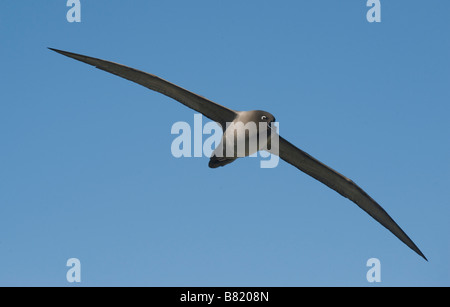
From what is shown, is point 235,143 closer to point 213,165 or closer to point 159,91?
point 213,165

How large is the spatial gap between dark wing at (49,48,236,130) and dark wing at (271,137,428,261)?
7.34 feet

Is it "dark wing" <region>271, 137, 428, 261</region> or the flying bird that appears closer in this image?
the flying bird

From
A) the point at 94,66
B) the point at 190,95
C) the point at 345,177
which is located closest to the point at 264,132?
the point at 190,95

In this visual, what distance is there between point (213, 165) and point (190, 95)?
1972mm

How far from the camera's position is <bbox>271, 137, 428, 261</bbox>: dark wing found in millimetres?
19422

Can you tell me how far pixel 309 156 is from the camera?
19.4 m

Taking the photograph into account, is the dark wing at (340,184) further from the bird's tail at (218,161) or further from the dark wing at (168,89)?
the dark wing at (168,89)

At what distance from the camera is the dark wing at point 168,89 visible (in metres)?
17.1

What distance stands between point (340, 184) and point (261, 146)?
3362mm

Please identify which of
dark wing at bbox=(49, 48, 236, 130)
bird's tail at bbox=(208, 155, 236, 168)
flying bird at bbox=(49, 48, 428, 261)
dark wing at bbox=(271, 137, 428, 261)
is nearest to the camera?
dark wing at bbox=(49, 48, 236, 130)

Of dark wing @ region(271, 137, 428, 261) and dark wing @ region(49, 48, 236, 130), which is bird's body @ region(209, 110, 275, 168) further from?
dark wing @ region(271, 137, 428, 261)

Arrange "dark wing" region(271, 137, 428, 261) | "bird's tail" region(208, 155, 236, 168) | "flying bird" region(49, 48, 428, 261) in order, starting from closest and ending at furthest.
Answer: "flying bird" region(49, 48, 428, 261)
"bird's tail" region(208, 155, 236, 168)
"dark wing" region(271, 137, 428, 261)

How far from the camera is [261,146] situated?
17766 millimetres

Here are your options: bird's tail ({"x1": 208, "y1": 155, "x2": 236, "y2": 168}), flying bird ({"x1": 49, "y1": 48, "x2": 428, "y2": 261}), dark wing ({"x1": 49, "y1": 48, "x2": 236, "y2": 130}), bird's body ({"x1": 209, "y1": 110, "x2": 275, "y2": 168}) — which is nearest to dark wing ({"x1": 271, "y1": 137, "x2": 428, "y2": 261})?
flying bird ({"x1": 49, "y1": 48, "x2": 428, "y2": 261})
